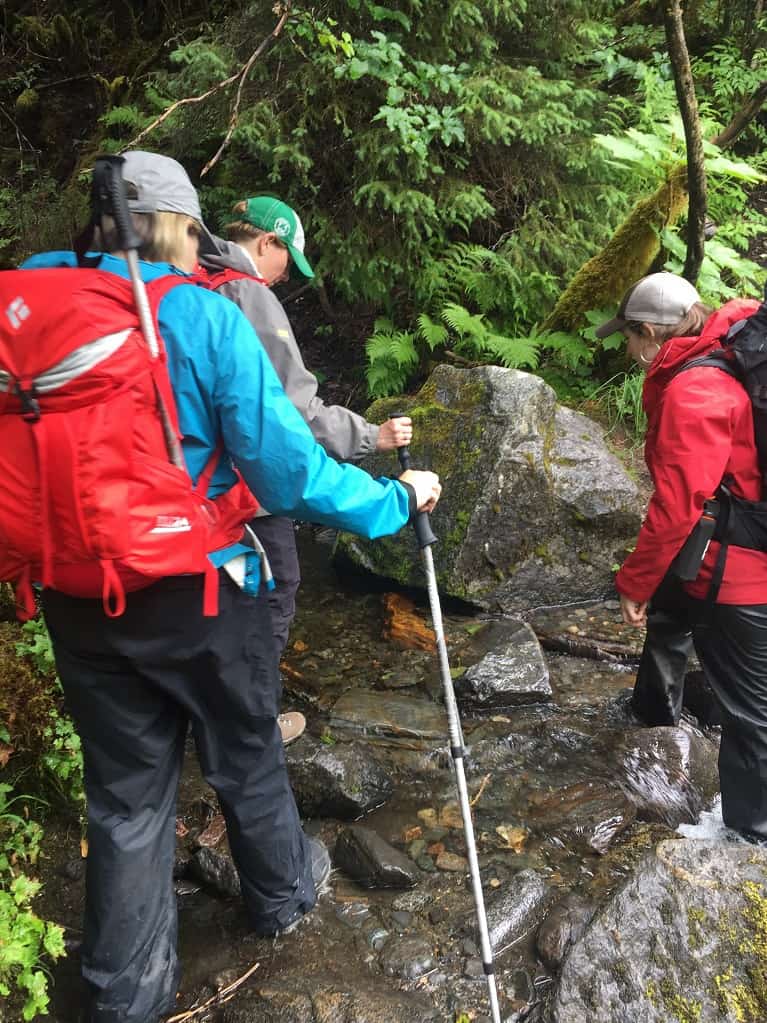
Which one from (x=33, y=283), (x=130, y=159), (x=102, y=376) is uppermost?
(x=130, y=159)

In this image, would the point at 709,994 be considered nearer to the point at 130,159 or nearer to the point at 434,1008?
the point at 434,1008

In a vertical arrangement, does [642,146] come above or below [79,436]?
above

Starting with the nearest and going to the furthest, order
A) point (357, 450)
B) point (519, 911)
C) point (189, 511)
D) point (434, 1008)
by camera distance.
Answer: point (189, 511)
point (434, 1008)
point (519, 911)
point (357, 450)

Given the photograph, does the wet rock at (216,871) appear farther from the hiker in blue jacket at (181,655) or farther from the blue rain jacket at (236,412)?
the blue rain jacket at (236,412)

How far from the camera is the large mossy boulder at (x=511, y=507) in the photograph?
632cm

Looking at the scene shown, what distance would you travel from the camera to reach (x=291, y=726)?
485 cm

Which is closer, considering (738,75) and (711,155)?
(711,155)

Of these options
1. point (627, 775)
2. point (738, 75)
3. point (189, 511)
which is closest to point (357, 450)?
point (189, 511)

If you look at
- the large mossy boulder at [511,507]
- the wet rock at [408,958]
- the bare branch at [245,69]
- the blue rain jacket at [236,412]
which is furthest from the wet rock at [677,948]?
the bare branch at [245,69]

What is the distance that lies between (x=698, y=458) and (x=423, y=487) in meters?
1.20

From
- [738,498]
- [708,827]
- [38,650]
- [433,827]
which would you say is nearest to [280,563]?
[38,650]

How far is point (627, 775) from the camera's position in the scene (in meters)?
4.39

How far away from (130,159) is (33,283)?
59cm

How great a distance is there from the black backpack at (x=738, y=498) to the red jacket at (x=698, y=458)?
0.03 metres
